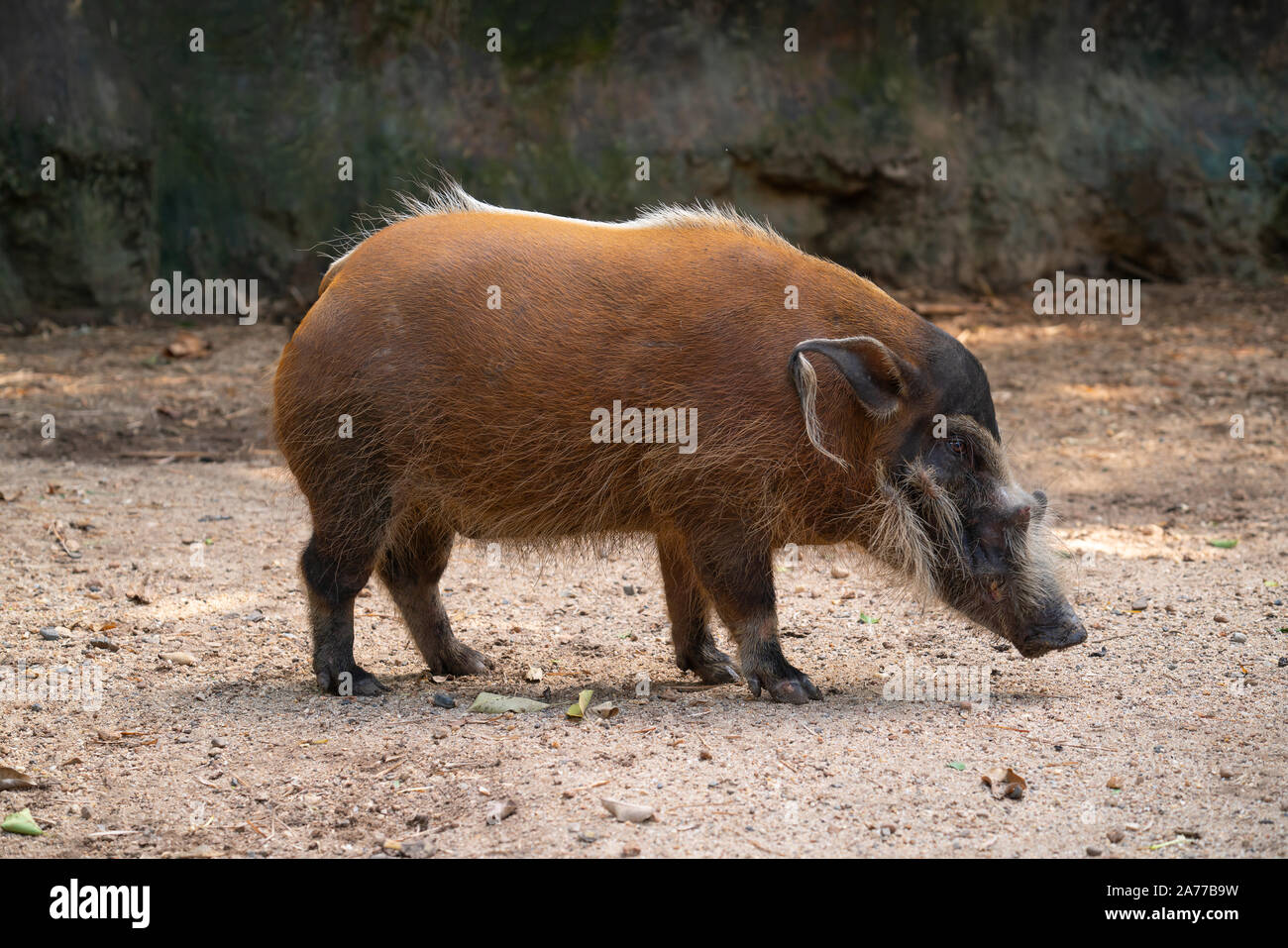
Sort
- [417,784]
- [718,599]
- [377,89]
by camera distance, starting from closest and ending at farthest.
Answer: [417,784] → [718,599] → [377,89]

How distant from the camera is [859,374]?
4504 millimetres

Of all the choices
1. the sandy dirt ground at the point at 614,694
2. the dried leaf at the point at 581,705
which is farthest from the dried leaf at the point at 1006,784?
the dried leaf at the point at 581,705

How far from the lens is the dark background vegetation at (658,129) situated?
1063 centimetres

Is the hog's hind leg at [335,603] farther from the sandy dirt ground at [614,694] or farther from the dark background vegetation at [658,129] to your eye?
the dark background vegetation at [658,129]

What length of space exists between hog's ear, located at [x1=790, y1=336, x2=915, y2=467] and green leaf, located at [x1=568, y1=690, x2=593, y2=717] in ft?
3.74

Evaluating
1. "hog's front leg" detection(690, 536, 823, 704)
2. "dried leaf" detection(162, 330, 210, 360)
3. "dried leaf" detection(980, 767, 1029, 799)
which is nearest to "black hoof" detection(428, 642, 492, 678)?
"hog's front leg" detection(690, 536, 823, 704)

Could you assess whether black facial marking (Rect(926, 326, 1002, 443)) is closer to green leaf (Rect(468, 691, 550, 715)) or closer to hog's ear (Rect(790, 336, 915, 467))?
hog's ear (Rect(790, 336, 915, 467))

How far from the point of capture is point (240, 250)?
Result: 36.4 ft

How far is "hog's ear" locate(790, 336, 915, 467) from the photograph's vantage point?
4434 mm

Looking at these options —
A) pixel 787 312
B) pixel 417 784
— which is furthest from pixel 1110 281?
pixel 417 784

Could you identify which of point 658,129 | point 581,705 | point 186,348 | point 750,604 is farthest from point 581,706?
point 658,129

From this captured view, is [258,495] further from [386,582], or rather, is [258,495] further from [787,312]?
[787,312]
